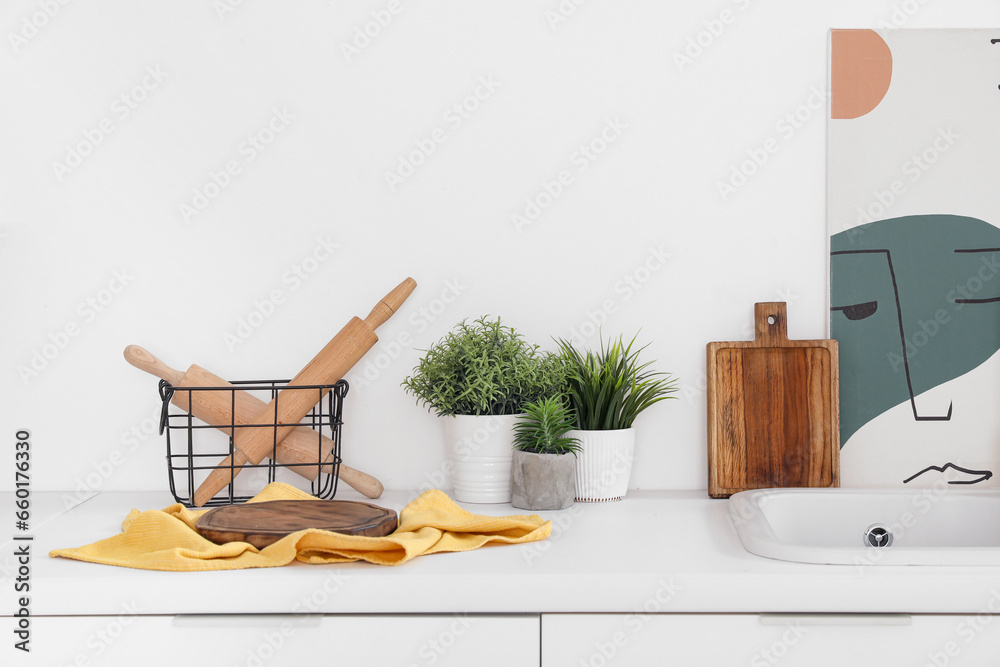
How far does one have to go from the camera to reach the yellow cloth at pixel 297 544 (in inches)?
30.2

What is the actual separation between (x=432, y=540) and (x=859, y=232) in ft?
2.79

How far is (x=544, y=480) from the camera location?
1020mm

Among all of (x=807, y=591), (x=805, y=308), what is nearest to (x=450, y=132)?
(x=805, y=308)

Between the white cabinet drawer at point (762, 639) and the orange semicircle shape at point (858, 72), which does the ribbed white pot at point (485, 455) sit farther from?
the orange semicircle shape at point (858, 72)

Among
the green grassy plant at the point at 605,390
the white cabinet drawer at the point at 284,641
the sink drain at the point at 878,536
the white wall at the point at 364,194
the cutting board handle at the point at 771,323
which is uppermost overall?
the white wall at the point at 364,194

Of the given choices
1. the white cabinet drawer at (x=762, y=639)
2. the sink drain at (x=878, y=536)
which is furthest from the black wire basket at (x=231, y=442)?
the sink drain at (x=878, y=536)

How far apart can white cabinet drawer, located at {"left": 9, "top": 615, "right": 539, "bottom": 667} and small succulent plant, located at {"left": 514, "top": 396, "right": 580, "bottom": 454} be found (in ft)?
1.10

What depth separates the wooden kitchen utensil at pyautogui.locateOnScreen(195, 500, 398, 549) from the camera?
2.70 ft

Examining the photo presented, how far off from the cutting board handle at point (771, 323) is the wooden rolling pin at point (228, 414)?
0.66 m

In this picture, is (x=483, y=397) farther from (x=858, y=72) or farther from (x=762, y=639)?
(x=858, y=72)

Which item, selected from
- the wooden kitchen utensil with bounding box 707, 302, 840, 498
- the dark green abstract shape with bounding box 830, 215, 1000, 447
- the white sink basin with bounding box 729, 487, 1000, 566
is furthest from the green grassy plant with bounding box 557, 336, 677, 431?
the dark green abstract shape with bounding box 830, 215, 1000, 447

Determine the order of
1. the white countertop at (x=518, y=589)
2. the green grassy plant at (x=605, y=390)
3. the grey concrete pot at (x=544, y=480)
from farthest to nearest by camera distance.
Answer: the green grassy plant at (x=605, y=390)
the grey concrete pot at (x=544, y=480)
the white countertop at (x=518, y=589)

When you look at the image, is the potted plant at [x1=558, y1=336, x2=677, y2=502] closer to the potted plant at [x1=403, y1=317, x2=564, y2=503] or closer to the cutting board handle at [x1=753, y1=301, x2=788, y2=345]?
the potted plant at [x1=403, y1=317, x2=564, y2=503]

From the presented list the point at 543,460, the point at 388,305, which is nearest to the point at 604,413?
the point at 543,460
